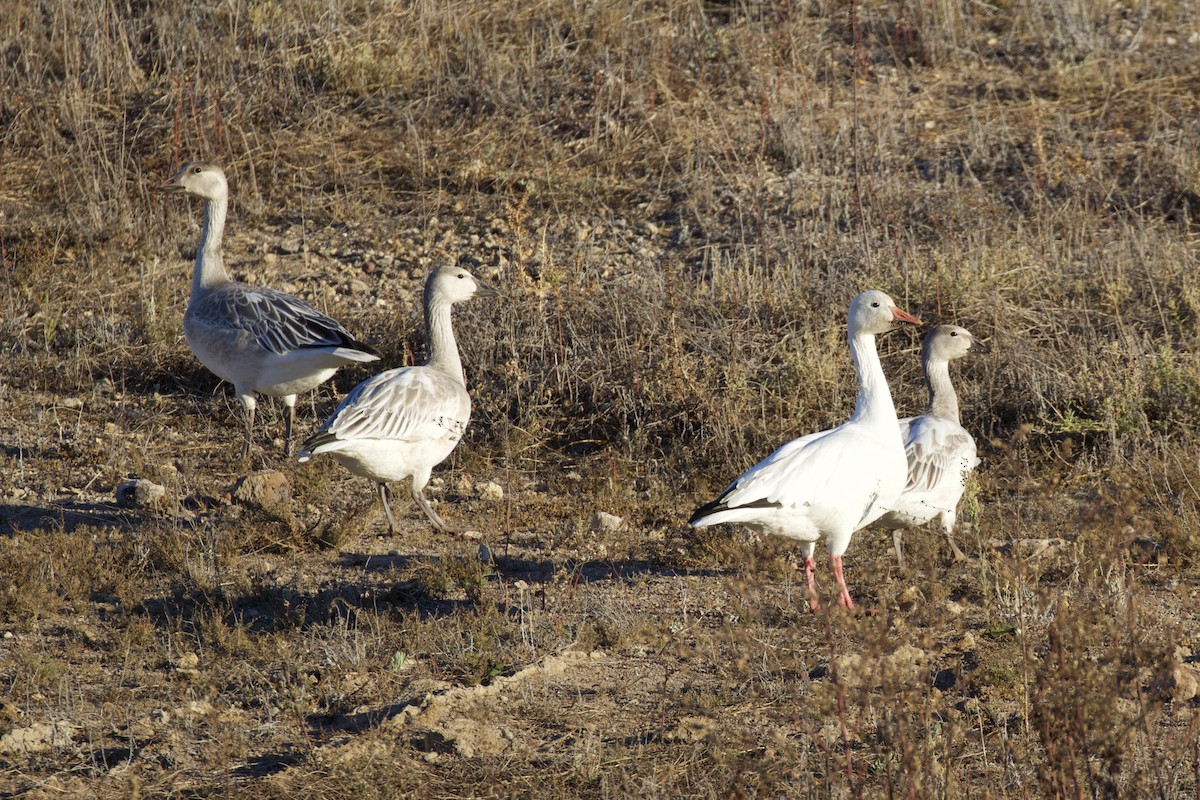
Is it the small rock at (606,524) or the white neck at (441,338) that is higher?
the white neck at (441,338)

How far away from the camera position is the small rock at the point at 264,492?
7.67 m

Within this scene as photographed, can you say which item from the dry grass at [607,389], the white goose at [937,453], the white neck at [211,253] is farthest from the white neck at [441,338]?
the white goose at [937,453]

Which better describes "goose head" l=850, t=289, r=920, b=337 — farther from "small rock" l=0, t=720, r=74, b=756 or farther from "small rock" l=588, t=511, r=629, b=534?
"small rock" l=0, t=720, r=74, b=756

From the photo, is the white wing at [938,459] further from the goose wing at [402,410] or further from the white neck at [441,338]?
the white neck at [441,338]

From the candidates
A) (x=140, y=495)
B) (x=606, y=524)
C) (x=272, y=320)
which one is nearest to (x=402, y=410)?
(x=606, y=524)

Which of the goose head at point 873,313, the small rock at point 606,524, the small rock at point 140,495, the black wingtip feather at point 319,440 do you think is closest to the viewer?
the goose head at point 873,313

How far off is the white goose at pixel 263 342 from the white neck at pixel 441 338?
39cm

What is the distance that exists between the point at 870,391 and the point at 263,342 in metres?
3.89

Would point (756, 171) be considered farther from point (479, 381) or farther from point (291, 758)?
point (291, 758)

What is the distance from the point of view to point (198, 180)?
9664mm

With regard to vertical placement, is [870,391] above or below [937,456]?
above

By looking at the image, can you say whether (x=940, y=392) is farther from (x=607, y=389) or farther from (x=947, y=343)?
(x=607, y=389)

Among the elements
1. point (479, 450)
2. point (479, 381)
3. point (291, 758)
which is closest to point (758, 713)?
point (291, 758)

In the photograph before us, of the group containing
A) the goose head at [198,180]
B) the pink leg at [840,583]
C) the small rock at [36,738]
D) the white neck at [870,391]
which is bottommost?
the pink leg at [840,583]
